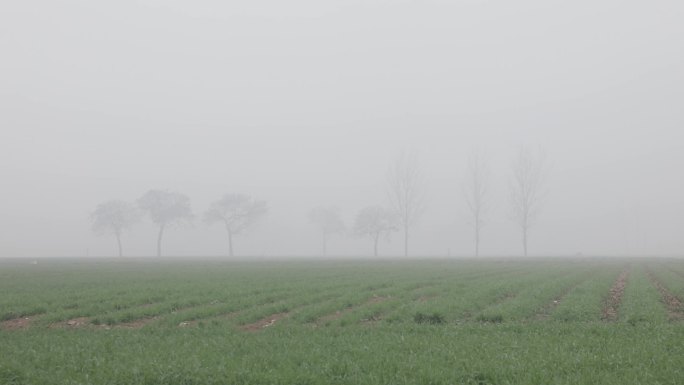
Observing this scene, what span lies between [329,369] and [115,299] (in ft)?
56.6

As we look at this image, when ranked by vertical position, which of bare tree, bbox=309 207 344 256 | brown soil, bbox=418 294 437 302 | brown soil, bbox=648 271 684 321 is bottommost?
brown soil, bbox=418 294 437 302

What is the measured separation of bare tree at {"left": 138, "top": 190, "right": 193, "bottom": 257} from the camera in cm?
11156

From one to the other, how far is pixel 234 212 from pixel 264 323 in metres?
106

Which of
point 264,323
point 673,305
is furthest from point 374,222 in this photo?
point 264,323

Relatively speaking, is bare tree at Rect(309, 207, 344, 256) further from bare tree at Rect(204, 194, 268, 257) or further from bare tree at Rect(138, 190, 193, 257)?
bare tree at Rect(138, 190, 193, 257)

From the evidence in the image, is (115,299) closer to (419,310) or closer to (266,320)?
(266,320)

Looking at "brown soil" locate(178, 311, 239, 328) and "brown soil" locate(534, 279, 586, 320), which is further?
"brown soil" locate(534, 279, 586, 320)

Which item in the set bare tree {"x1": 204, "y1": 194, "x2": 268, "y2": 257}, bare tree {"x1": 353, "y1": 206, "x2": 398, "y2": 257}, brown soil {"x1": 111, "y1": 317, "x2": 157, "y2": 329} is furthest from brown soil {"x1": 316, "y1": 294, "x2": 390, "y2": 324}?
bare tree {"x1": 204, "y1": 194, "x2": 268, "y2": 257}

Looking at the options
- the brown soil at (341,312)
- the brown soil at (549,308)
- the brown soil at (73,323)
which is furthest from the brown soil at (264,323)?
the brown soil at (549,308)

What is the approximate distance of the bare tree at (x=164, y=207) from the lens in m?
112

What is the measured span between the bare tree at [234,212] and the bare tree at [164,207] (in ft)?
20.2

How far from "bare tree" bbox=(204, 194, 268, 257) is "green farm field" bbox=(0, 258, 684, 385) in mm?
93397

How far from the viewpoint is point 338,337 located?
14.2 meters

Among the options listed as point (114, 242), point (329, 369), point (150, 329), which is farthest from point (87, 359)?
point (114, 242)
